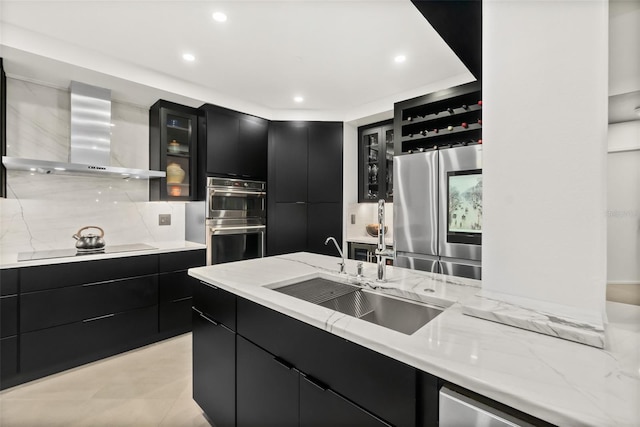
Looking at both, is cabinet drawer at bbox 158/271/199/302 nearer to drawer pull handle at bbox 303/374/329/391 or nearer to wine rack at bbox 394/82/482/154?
drawer pull handle at bbox 303/374/329/391

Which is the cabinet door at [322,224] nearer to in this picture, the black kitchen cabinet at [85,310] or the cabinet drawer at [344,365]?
the black kitchen cabinet at [85,310]

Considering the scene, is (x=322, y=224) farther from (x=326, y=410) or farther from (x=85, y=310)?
(x=326, y=410)

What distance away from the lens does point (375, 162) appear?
4016 mm

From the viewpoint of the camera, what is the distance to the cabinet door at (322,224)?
4.01 meters

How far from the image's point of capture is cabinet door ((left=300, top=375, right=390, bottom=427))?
35.1 inches

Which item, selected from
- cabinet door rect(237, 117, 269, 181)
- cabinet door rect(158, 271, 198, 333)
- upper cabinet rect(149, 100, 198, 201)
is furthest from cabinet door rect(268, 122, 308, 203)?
cabinet door rect(158, 271, 198, 333)

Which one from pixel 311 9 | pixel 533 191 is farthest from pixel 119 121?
pixel 533 191

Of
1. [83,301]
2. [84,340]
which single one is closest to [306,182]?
[83,301]

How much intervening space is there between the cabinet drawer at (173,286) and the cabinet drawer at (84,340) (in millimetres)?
144

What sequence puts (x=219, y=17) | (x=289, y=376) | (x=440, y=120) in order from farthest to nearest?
(x=440, y=120) → (x=219, y=17) → (x=289, y=376)

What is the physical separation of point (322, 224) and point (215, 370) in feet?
8.53

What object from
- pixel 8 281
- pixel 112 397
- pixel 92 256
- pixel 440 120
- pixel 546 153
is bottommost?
pixel 112 397

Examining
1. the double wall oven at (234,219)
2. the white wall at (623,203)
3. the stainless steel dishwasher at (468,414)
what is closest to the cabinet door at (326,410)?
the stainless steel dishwasher at (468,414)

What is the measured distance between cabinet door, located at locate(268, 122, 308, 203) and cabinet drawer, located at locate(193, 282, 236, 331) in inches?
89.3
